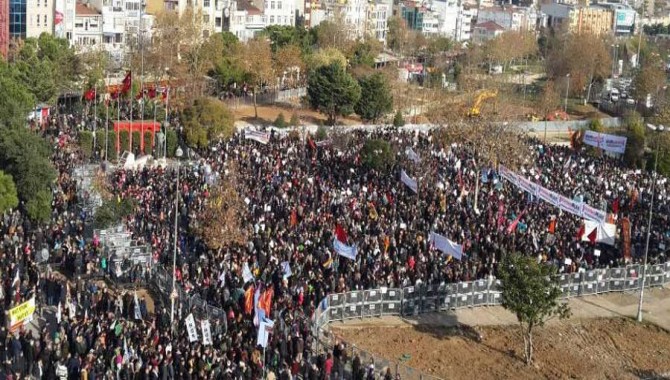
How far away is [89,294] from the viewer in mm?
24016

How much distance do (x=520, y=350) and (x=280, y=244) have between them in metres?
7.87

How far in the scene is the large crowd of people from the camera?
20609mm

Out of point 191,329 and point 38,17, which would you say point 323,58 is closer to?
point 38,17

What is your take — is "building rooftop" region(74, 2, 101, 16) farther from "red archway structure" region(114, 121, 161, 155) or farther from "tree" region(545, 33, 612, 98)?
"tree" region(545, 33, 612, 98)

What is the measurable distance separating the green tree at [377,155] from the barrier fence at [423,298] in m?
13.9

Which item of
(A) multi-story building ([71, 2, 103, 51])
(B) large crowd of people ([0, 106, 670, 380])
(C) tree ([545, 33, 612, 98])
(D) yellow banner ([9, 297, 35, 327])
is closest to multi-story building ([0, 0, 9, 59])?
(A) multi-story building ([71, 2, 103, 51])

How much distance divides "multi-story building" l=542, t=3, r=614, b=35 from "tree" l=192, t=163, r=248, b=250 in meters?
146

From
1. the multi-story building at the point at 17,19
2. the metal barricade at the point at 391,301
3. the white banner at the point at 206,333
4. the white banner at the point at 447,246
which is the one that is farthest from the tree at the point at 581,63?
the white banner at the point at 206,333

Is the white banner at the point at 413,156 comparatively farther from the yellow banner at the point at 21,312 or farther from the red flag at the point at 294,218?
the yellow banner at the point at 21,312

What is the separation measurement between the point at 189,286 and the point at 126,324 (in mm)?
3377

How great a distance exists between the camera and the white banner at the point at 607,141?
45969 millimetres

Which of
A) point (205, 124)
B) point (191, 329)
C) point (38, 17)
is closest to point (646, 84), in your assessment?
point (205, 124)

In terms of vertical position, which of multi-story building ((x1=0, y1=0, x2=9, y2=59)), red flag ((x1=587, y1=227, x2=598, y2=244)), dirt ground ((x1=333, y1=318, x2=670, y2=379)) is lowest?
dirt ground ((x1=333, y1=318, x2=670, y2=379))

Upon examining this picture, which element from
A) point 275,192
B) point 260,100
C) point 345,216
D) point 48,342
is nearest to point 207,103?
point 275,192
